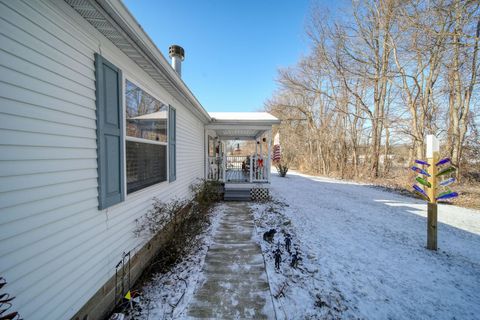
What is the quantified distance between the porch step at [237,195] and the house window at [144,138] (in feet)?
10.8

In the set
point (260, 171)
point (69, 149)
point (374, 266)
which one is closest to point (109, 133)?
point (69, 149)

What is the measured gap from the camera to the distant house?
1.19 m

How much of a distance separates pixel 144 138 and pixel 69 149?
1.25 meters

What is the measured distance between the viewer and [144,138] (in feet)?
9.14

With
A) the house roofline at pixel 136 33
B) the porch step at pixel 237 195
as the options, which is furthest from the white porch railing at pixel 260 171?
the house roofline at pixel 136 33

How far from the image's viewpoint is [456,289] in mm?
2424

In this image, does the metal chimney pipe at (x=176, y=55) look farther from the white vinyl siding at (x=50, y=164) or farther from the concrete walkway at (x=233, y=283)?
the concrete walkway at (x=233, y=283)

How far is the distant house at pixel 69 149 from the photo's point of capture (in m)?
1.19

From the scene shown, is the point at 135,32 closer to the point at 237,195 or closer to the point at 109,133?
the point at 109,133

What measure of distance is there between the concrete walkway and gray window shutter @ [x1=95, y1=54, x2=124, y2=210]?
1.58 m

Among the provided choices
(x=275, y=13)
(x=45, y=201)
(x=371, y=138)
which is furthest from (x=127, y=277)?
(x=371, y=138)

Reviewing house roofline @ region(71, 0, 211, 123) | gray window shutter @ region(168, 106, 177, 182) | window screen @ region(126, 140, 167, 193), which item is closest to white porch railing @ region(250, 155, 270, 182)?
gray window shutter @ region(168, 106, 177, 182)

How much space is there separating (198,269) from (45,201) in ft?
6.71

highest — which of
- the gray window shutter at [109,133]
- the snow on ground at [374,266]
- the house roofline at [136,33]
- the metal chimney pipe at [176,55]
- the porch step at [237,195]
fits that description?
the metal chimney pipe at [176,55]
